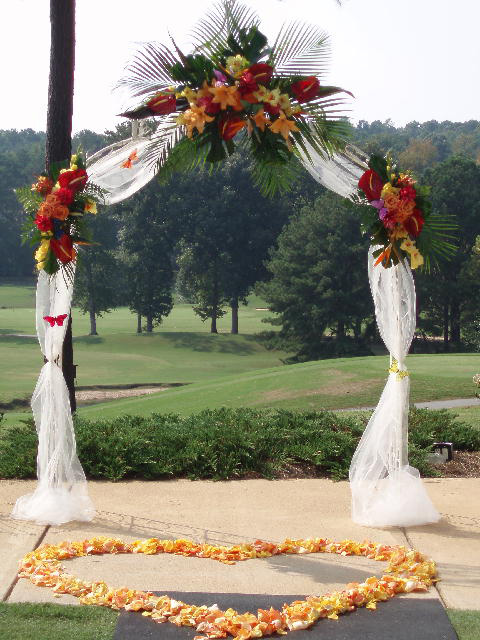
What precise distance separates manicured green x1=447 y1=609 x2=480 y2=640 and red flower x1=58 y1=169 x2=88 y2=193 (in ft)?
14.8

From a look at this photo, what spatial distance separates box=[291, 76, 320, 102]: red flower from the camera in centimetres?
709

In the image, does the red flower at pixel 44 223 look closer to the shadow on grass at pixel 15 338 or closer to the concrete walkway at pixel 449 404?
the concrete walkway at pixel 449 404

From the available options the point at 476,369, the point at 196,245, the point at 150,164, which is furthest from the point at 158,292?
the point at 150,164

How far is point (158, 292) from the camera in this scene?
57.5 meters

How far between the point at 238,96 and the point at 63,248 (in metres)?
2.00

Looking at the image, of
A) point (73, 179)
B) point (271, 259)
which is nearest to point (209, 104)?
point (73, 179)

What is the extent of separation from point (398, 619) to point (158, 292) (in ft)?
173

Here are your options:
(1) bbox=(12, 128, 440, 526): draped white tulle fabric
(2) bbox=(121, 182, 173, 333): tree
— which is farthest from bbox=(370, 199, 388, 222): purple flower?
(2) bbox=(121, 182, 173, 333): tree

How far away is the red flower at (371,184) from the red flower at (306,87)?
86 centimetres

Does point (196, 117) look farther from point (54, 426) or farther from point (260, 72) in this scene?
point (54, 426)

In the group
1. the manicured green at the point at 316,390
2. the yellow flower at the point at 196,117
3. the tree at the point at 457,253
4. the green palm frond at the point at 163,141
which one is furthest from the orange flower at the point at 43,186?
the tree at the point at 457,253

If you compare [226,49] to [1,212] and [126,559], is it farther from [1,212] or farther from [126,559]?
[1,212]

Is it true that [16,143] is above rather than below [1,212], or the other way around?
above

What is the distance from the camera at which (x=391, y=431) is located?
7.70 meters
